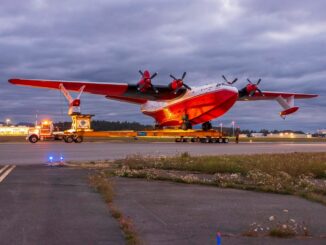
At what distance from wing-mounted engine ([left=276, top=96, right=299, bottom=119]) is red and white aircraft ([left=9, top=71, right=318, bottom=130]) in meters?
0.48

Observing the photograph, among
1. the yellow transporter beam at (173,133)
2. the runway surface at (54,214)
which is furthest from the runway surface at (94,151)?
the yellow transporter beam at (173,133)

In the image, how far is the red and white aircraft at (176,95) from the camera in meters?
46.0

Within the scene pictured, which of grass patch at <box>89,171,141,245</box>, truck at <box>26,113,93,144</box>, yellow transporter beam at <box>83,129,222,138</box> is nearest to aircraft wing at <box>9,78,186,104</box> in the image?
truck at <box>26,113,93,144</box>

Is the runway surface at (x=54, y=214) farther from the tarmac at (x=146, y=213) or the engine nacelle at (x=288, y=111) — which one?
the engine nacelle at (x=288, y=111)

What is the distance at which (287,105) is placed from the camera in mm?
59656

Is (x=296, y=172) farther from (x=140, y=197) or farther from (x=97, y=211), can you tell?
(x=97, y=211)

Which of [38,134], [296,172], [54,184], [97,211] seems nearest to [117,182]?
[54,184]

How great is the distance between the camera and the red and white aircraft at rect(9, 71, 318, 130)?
1811 inches

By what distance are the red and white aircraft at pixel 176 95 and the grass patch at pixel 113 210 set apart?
Result: 3284 cm

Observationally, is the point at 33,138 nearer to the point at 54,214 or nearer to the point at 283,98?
the point at 283,98

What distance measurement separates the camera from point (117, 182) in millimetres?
13055

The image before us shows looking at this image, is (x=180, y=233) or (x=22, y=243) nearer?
(x=22, y=243)

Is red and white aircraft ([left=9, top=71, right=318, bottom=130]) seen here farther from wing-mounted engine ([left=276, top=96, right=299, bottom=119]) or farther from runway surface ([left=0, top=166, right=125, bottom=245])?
runway surface ([left=0, top=166, right=125, bottom=245])

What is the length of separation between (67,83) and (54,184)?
35.6 meters
